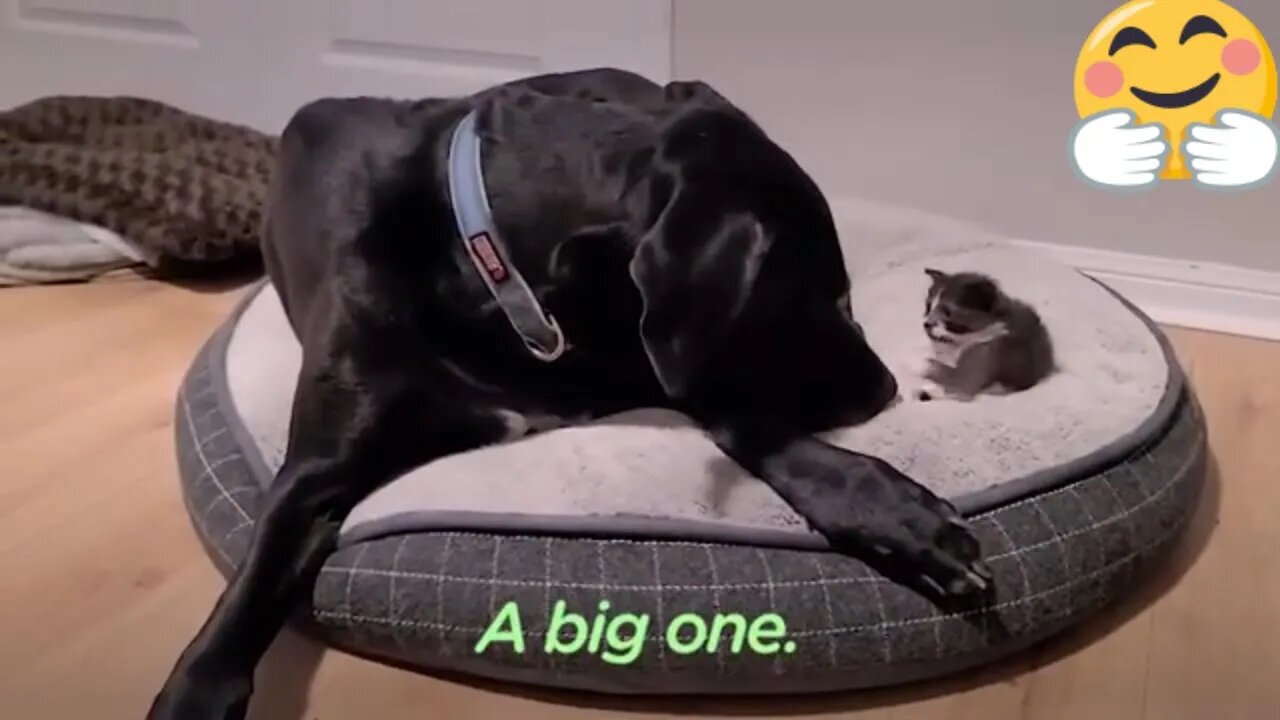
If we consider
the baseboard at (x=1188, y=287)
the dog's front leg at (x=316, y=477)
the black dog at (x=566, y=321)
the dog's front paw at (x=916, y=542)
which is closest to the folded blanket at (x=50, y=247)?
the black dog at (x=566, y=321)

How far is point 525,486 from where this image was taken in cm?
129

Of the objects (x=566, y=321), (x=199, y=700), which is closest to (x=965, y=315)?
(x=566, y=321)

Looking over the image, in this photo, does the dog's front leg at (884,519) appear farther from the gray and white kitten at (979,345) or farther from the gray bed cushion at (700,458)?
the gray and white kitten at (979,345)

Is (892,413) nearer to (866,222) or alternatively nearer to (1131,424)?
(1131,424)

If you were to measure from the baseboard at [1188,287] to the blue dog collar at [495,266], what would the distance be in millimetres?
786

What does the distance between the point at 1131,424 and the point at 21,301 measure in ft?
5.19

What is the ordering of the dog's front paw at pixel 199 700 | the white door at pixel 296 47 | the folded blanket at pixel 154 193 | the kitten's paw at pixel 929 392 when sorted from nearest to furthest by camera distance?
the dog's front paw at pixel 199 700, the kitten's paw at pixel 929 392, the folded blanket at pixel 154 193, the white door at pixel 296 47

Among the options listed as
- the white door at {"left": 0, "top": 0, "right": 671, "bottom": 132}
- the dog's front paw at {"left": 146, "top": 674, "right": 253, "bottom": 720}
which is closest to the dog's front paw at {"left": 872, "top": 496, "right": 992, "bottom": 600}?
the dog's front paw at {"left": 146, "top": 674, "right": 253, "bottom": 720}

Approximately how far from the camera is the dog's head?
3.87ft

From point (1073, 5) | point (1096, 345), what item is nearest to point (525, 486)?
point (1096, 345)

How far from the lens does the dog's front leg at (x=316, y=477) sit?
1167 mm

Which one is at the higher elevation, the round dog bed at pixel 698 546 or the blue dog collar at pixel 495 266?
the blue dog collar at pixel 495 266

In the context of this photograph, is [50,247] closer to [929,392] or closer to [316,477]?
[316,477]

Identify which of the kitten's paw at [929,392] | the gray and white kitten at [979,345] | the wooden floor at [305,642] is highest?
the gray and white kitten at [979,345]
